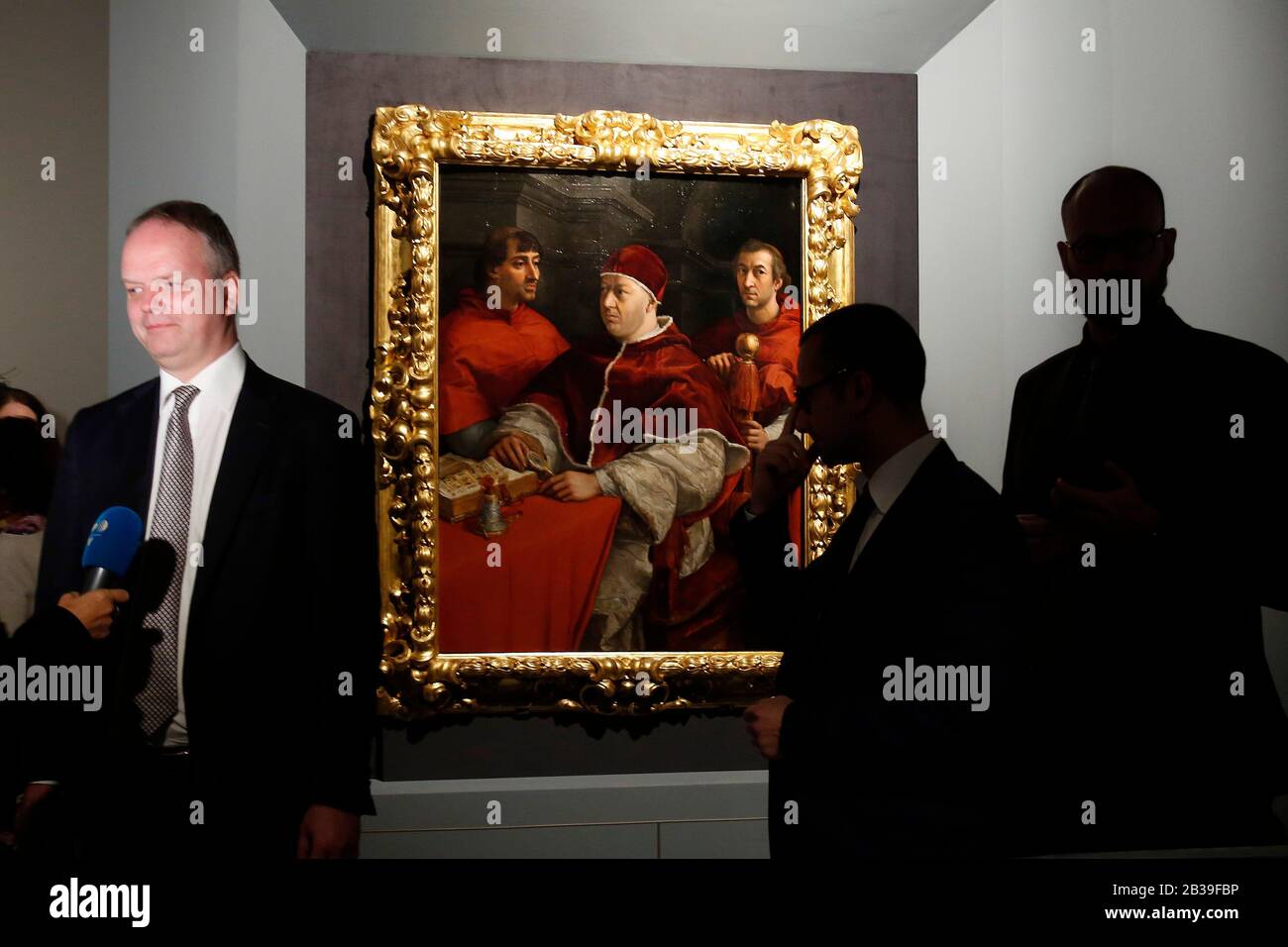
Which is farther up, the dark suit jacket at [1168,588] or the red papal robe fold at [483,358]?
the red papal robe fold at [483,358]

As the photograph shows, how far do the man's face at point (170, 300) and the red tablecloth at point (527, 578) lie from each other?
0.71 metres

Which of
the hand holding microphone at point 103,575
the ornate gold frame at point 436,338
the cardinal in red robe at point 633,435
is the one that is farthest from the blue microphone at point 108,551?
the cardinal in red robe at point 633,435

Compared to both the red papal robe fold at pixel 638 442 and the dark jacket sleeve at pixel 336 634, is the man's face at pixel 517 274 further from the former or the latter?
the dark jacket sleeve at pixel 336 634

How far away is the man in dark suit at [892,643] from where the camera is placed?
1.84 meters

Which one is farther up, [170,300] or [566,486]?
[170,300]

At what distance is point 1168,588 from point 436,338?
188cm

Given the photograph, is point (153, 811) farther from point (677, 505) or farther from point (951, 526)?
point (951, 526)

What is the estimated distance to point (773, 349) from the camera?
2568 mm

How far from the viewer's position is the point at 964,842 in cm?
195

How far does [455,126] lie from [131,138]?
753 mm

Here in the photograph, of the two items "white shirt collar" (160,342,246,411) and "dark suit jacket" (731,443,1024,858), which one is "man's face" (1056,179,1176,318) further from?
"white shirt collar" (160,342,246,411)

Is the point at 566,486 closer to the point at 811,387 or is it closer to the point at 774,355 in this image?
the point at 774,355

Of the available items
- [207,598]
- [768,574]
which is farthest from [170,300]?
[768,574]

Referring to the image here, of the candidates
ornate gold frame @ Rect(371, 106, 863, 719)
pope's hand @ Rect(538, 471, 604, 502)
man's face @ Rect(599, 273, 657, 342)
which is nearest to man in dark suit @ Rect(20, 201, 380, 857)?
ornate gold frame @ Rect(371, 106, 863, 719)
